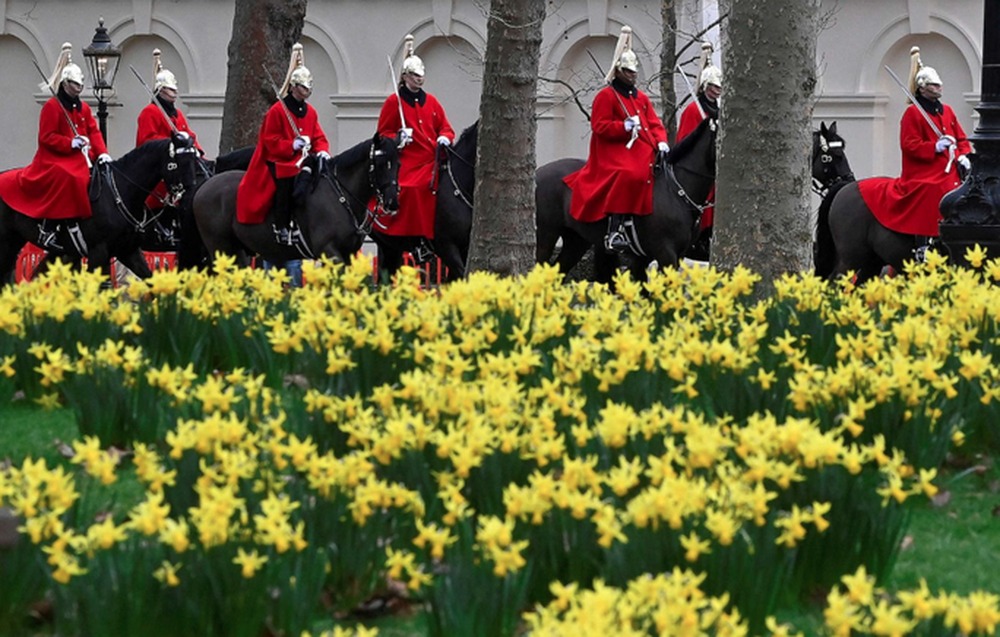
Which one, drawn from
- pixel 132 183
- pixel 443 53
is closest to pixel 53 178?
pixel 132 183

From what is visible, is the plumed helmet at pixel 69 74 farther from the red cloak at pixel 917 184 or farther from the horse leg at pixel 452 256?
the red cloak at pixel 917 184

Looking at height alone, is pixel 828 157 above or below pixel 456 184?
above

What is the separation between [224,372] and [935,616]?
160 inches

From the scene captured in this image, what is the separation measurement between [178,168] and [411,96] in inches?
82.6

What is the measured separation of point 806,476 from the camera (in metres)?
5.18

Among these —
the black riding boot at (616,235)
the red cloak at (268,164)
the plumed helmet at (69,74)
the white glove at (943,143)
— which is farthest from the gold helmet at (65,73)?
the white glove at (943,143)

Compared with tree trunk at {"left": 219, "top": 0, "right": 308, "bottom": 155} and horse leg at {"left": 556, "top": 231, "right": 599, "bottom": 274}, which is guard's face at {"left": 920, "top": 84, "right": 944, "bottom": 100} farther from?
tree trunk at {"left": 219, "top": 0, "right": 308, "bottom": 155}

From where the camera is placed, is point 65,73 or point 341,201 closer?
point 341,201

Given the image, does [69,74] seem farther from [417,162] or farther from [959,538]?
[959,538]

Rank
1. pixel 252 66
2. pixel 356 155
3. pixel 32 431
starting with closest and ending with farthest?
1. pixel 32 431
2. pixel 356 155
3. pixel 252 66

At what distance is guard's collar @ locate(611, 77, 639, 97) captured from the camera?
1590 centimetres

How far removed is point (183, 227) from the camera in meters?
16.5

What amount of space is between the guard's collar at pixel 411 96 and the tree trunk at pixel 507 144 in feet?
8.40

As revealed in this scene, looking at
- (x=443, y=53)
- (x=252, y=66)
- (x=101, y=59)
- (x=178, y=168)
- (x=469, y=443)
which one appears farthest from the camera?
(x=443, y=53)
